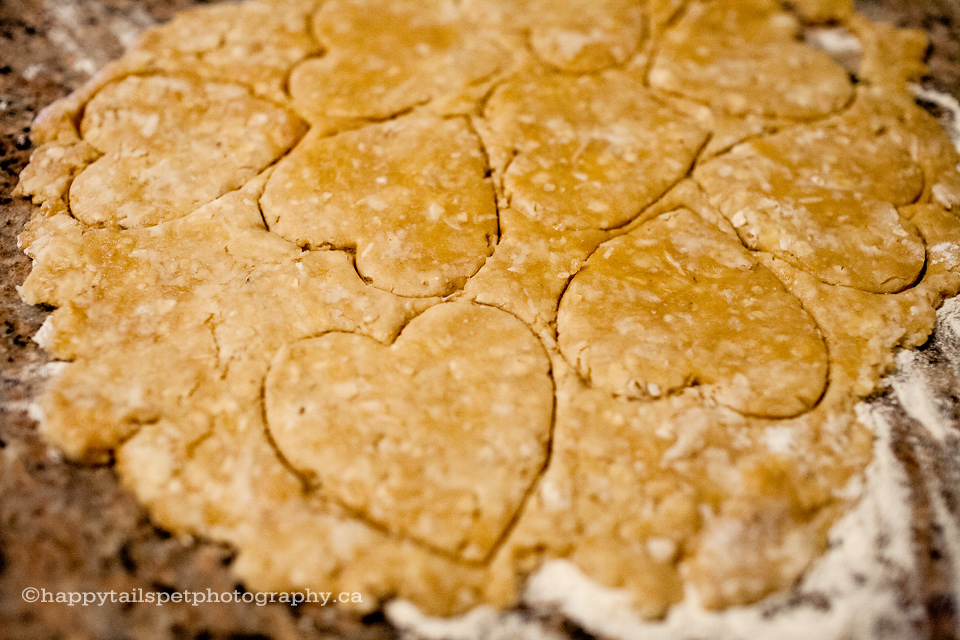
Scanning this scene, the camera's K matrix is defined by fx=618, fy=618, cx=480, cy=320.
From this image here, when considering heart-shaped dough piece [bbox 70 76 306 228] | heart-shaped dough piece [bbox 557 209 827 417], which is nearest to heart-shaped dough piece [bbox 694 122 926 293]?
heart-shaped dough piece [bbox 557 209 827 417]

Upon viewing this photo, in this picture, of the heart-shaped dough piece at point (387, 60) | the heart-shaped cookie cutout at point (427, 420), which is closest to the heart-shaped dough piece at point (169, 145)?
the heart-shaped dough piece at point (387, 60)

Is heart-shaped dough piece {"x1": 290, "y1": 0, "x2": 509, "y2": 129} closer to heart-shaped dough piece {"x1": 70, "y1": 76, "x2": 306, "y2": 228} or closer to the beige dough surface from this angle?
the beige dough surface

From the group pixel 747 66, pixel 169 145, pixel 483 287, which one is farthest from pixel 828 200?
pixel 169 145

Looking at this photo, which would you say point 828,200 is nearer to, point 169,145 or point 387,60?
point 387,60

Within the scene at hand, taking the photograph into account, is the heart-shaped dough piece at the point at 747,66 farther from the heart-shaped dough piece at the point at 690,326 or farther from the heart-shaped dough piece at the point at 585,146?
the heart-shaped dough piece at the point at 690,326

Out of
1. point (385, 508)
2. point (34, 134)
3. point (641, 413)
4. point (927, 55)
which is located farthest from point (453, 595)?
point (927, 55)

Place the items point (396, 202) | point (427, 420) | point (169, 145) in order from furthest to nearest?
1. point (169, 145)
2. point (396, 202)
3. point (427, 420)
